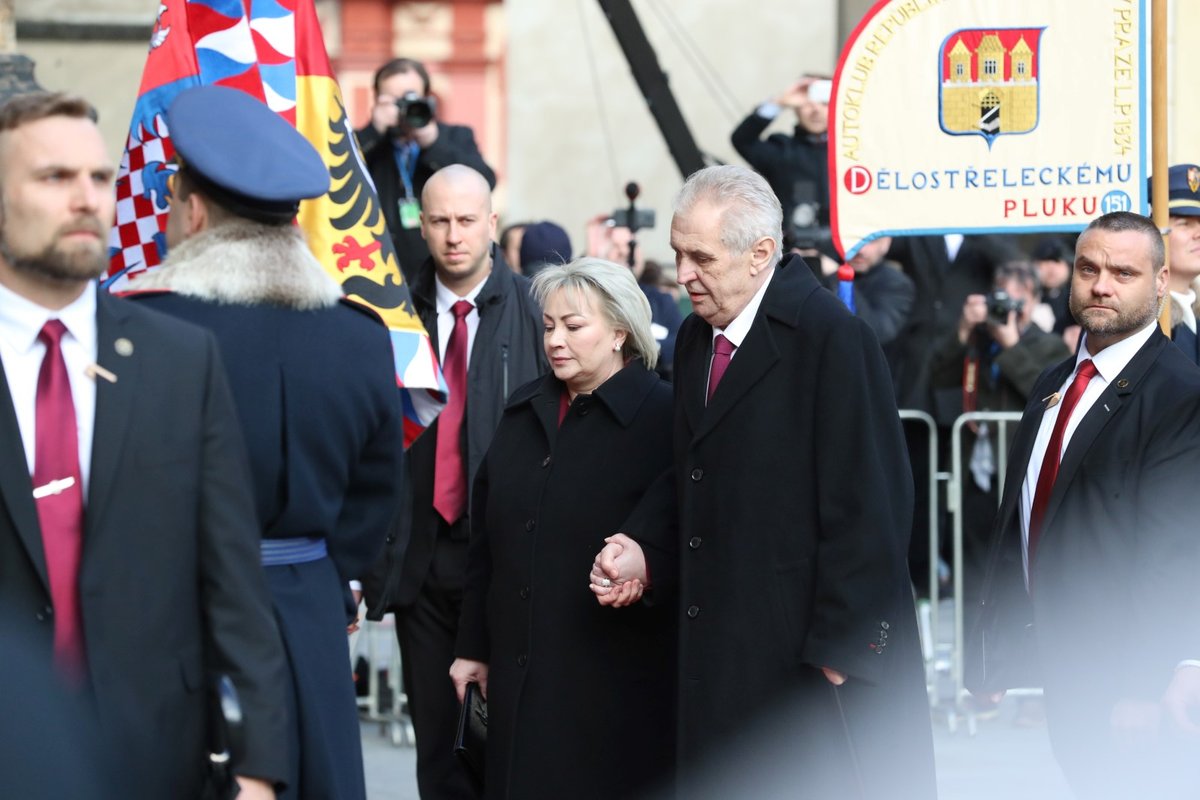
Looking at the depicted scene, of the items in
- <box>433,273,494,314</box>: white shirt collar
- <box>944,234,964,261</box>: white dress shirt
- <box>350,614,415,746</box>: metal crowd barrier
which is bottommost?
<box>350,614,415,746</box>: metal crowd barrier

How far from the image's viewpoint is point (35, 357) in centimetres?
333

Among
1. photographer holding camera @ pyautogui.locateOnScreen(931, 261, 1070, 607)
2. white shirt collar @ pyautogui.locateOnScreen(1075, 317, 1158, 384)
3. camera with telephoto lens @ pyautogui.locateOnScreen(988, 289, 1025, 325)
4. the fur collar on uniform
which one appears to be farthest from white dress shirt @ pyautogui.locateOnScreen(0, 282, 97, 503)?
camera with telephoto lens @ pyautogui.locateOnScreen(988, 289, 1025, 325)

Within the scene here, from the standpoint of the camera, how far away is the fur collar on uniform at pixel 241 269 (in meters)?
3.98

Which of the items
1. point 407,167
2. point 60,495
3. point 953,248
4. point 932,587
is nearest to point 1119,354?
point 60,495

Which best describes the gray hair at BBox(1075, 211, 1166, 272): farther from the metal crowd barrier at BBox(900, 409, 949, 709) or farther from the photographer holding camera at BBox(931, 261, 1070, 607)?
the photographer holding camera at BBox(931, 261, 1070, 607)

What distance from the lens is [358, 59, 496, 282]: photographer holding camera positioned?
27.3 feet

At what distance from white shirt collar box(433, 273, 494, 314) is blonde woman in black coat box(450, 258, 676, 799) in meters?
0.86

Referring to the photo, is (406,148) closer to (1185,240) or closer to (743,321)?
(1185,240)

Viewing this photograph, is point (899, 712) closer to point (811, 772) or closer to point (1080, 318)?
point (811, 772)

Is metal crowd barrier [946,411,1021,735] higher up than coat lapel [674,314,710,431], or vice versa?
coat lapel [674,314,710,431]

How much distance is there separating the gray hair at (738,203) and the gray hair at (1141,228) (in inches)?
36.5

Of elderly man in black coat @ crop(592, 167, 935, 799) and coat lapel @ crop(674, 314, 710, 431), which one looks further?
coat lapel @ crop(674, 314, 710, 431)

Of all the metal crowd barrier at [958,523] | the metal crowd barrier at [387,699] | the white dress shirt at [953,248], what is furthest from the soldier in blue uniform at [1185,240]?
the white dress shirt at [953,248]

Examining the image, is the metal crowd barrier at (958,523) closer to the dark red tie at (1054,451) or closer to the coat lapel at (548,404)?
the dark red tie at (1054,451)
